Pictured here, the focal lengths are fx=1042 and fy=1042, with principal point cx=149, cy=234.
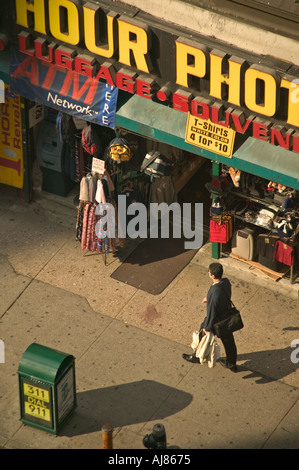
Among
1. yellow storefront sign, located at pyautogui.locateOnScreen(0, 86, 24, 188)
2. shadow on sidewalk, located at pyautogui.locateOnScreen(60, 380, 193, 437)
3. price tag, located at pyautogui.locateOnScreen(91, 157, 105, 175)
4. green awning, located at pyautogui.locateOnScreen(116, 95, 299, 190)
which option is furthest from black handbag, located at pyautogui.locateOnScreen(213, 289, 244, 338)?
yellow storefront sign, located at pyautogui.locateOnScreen(0, 86, 24, 188)

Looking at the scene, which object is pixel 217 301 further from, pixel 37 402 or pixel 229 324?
pixel 37 402

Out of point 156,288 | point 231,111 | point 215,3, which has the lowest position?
point 156,288

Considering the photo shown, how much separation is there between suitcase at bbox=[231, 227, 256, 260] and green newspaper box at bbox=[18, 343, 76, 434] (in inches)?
173

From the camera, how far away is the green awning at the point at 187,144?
15.7 meters

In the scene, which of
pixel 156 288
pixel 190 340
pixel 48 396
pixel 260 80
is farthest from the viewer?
pixel 156 288

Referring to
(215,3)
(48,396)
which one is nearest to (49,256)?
(48,396)

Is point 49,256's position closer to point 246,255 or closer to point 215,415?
point 246,255

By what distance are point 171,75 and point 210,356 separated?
14.2 ft

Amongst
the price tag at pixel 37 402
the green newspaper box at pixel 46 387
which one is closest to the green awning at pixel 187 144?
the green newspaper box at pixel 46 387

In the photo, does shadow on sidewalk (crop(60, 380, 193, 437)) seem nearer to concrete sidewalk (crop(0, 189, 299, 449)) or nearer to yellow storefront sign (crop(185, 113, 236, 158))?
concrete sidewalk (crop(0, 189, 299, 449))

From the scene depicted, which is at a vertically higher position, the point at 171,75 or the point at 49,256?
the point at 171,75

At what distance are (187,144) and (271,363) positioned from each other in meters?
3.66

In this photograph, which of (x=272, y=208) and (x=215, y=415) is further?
(x=272, y=208)

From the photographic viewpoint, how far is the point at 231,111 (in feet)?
51.6
